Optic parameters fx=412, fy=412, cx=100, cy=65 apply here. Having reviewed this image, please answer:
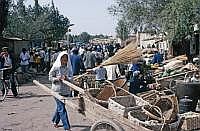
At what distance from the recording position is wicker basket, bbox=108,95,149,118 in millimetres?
6418

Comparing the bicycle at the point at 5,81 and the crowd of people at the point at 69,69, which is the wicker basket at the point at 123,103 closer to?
the crowd of people at the point at 69,69

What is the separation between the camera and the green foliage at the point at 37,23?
6150 cm

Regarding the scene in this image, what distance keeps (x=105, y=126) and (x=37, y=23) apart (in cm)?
5909

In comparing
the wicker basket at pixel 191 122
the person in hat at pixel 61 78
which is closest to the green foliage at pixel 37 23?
the person in hat at pixel 61 78

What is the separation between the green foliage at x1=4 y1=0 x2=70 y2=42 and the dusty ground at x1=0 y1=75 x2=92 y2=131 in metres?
44.1

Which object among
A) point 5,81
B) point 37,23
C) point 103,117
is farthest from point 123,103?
point 37,23

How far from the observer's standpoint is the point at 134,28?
43.7 metres

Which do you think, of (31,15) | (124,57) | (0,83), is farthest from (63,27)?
(124,57)

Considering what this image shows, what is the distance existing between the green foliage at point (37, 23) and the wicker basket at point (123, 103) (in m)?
51.0

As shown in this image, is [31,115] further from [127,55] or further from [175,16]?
[175,16]

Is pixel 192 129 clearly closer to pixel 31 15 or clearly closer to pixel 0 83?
pixel 0 83

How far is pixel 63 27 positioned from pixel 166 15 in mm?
46573

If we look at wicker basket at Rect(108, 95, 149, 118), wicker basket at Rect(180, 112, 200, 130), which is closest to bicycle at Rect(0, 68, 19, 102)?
wicker basket at Rect(108, 95, 149, 118)

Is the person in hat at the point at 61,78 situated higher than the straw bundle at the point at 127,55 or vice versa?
the straw bundle at the point at 127,55
